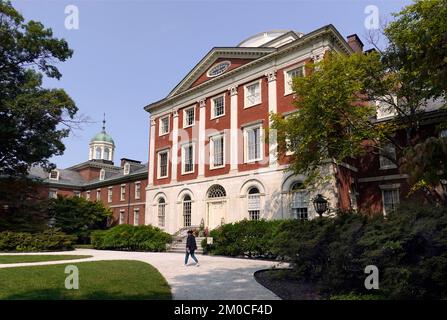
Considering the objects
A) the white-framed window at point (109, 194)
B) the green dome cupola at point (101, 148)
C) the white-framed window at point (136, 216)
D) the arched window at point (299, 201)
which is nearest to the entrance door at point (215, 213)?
the arched window at point (299, 201)

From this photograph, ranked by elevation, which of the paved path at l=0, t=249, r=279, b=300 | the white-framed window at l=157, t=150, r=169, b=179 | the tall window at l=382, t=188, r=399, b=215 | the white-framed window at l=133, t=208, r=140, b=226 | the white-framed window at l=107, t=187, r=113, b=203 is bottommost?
the paved path at l=0, t=249, r=279, b=300

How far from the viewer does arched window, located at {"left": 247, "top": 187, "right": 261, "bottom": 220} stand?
25.0 metres

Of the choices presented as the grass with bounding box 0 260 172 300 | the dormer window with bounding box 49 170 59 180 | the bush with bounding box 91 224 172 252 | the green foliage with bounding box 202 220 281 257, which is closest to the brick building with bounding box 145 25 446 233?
the bush with bounding box 91 224 172 252

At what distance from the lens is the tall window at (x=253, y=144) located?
84.0 feet

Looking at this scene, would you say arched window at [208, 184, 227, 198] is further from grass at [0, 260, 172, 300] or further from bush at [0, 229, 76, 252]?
grass at [0, 260, 172, 300]

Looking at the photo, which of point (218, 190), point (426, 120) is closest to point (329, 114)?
point (426, 120)

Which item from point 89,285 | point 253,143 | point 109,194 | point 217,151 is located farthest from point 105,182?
point 89,285

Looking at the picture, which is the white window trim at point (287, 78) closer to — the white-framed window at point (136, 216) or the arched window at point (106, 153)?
the white-framed window at point (136, 216)

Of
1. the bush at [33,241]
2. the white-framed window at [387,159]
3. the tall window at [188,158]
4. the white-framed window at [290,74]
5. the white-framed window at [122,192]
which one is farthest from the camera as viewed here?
the white-framed window at [122,192]

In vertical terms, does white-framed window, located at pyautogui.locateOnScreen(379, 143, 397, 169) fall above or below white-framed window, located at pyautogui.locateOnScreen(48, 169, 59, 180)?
below

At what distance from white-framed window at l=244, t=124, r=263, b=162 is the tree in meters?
14.1

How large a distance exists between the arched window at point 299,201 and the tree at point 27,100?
18472 millimetres

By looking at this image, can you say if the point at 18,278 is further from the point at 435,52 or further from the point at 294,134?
the point at 294,134
